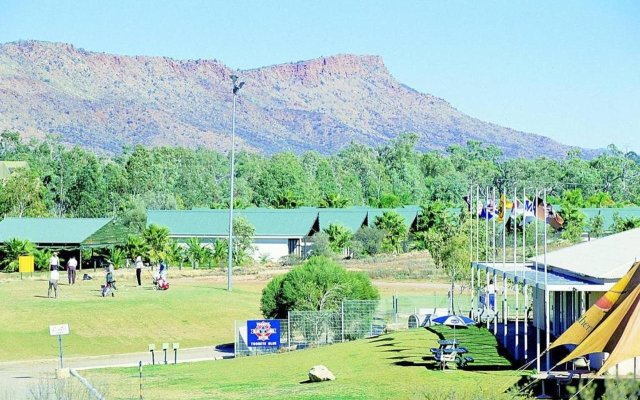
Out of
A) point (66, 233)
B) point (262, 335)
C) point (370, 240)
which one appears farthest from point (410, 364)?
point (370, 240)

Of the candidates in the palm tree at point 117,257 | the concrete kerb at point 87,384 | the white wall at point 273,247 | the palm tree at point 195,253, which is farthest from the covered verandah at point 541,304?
the white wall at point 273,247

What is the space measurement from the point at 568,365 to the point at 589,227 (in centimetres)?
6586

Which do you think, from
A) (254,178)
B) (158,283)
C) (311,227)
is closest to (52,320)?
(158,283)

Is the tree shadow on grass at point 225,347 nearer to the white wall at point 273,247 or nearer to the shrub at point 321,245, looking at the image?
the shrub at point 321,245

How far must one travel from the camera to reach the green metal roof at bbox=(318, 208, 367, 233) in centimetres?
9546

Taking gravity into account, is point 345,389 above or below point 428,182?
below

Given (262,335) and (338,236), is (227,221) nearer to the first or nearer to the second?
(338,236)

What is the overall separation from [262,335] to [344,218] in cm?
5668

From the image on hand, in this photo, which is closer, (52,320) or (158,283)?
(52,320)

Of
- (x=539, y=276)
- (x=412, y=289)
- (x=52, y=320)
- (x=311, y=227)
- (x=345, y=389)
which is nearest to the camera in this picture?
(x=345, y=389)

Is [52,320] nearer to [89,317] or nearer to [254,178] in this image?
[89,317]

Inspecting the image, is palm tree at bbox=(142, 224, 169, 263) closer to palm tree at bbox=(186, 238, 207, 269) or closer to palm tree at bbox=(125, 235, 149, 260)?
palm tree at bbox=(125, 235, 149, 260)

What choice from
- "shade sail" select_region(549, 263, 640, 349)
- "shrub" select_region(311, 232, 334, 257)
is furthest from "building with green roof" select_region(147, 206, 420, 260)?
"shade sail" select_region(549, 263, 640, 349)

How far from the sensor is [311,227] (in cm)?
9319
